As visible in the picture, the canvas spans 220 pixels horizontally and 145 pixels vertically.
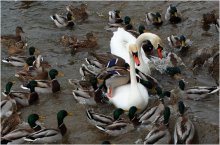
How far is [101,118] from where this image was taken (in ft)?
30.3

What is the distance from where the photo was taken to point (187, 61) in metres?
11.5

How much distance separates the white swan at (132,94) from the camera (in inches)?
383

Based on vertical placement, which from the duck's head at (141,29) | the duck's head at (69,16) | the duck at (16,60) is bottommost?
the duck at (16,60)

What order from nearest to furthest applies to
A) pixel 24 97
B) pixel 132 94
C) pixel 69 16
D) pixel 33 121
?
pixel 33 121, pixel 132 94, pixel 24 97, pixel 69 16

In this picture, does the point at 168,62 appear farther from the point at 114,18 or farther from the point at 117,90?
the point at 114,18

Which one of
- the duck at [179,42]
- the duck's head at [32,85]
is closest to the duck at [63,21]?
the duck at [179,42]

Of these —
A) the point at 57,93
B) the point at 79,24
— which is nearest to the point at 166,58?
the point at 57,93

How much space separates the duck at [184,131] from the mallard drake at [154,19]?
191 inches

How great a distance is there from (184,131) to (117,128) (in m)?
1.20

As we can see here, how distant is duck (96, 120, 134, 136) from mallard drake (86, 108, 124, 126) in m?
0.11

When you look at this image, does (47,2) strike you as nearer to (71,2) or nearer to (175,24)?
(71,2)

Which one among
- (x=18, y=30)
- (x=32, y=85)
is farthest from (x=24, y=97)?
(x=18, y=30)

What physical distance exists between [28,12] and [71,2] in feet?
4.75

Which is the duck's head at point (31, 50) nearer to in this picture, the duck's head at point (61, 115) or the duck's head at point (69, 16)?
the duck's head at point (69, 16)
